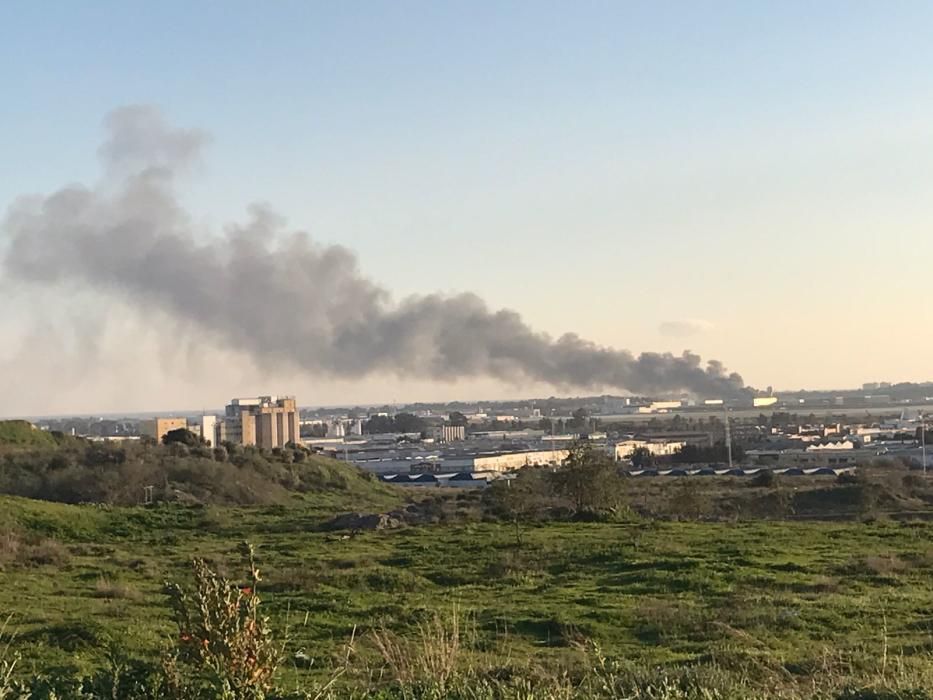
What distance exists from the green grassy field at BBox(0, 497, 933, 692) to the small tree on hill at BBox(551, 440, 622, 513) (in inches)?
147

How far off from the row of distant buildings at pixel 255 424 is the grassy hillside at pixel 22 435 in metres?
27.5

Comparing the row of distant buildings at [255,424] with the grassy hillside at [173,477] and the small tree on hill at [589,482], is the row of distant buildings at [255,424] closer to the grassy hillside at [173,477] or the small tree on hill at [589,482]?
the grassy hillside at [173,477]

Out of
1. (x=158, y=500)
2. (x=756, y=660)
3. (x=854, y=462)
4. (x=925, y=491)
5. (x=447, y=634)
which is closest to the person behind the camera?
(x=756, y=660)

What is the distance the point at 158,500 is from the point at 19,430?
67.4ft

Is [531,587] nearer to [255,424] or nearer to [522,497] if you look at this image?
[522,497]

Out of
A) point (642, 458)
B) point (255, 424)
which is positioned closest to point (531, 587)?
point (642, 458)

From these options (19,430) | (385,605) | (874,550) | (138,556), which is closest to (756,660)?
(385,605)

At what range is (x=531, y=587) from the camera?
59.8 feet

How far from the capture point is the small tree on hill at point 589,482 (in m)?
33.7

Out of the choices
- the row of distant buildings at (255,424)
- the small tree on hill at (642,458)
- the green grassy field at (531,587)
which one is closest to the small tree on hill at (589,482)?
the green grassy field at (531,587)

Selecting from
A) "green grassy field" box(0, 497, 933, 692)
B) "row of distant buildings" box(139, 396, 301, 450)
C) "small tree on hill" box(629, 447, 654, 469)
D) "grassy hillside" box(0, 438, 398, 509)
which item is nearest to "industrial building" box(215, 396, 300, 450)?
"row of distant buildings" box(139, 396, 301, 450)

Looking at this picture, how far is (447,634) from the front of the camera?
13.3 m

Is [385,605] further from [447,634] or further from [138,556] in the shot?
[138,556]

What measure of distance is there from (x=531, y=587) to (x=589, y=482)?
1579 centimetres
